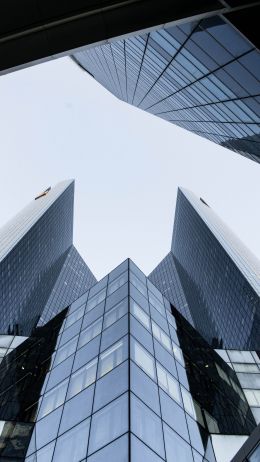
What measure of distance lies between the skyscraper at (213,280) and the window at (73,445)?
284ft

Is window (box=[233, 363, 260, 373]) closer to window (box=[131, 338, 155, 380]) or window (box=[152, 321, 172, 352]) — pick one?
window (box=[152, 321, 172, 352])

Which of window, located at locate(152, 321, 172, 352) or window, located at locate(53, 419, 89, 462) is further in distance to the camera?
window, located at locate(152, 321, 172, 352)

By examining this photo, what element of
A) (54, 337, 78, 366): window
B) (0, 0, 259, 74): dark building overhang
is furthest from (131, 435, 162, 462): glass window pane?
(0, 0, 259, 74): dark building overhang

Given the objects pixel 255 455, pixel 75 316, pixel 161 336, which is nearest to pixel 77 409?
pixel 255 455

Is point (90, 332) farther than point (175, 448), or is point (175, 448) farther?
point (90, 332)

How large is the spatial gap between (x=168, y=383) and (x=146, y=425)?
14.8 ft

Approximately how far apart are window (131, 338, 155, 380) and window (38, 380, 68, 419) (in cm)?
394

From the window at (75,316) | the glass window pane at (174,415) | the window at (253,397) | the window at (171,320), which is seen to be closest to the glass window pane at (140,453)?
the glass window pane at (174,415)

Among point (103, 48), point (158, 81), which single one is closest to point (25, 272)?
point (103, 48)

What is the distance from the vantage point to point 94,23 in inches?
253

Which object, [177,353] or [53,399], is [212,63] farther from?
[53,399]

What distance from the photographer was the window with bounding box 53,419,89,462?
511 inches

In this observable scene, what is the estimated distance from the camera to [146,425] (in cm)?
1305

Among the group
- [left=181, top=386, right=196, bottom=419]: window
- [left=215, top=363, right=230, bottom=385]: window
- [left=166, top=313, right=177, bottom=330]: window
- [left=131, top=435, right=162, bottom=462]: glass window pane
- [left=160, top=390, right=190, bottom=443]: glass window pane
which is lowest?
[left=131, top=435, right=162, bottom=462]: glass window pane
